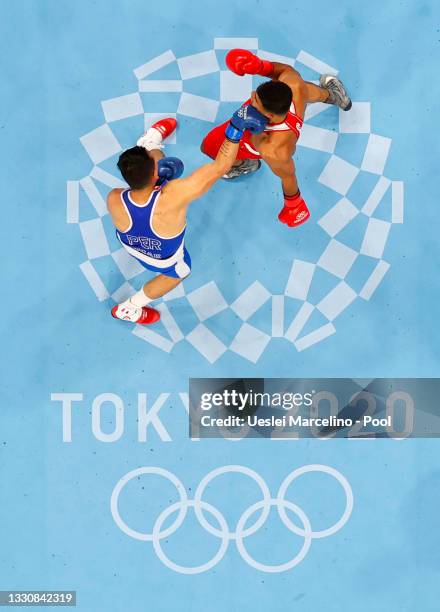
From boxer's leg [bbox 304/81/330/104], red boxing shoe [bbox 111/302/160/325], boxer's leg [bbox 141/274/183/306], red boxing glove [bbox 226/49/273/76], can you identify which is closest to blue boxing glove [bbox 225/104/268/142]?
red boxing glove [bbox 226/49/273/76]

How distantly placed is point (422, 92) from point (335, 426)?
2446mm

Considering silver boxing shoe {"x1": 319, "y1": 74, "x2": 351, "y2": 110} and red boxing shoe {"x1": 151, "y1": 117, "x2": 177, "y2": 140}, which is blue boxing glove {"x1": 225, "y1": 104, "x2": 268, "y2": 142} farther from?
silver boxing shoe {"x1": 319, "y1": 74, "x2": 351, "y2": 110}

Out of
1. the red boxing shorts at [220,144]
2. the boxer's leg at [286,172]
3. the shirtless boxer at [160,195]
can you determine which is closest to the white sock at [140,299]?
the shirtless boxer at [160,195]

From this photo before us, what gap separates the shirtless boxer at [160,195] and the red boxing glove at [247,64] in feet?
1.43

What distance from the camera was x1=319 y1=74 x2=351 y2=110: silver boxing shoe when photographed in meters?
4.11

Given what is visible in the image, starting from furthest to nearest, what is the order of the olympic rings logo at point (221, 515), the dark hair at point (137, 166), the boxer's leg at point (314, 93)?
the olympic rings logo at point (221, 515)
the boxer's leg at point (314, 93)
the dark hair at point (137, 166)

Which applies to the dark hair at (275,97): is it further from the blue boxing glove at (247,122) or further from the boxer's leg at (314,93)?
the boxer's leg at (314,93)

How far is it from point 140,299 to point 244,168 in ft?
3.79

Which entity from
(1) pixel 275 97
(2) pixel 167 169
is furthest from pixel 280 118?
(2) pixel 167 169

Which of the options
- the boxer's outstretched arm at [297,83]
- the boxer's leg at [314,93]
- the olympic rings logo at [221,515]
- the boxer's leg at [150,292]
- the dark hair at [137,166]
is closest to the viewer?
the dark hair at [137,166]

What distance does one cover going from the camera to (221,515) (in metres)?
4.28

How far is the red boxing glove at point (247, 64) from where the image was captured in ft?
11.9

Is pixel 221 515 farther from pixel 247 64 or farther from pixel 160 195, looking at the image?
pixel 247 64

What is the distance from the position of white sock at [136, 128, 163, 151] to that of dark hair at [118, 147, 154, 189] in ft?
2.52
